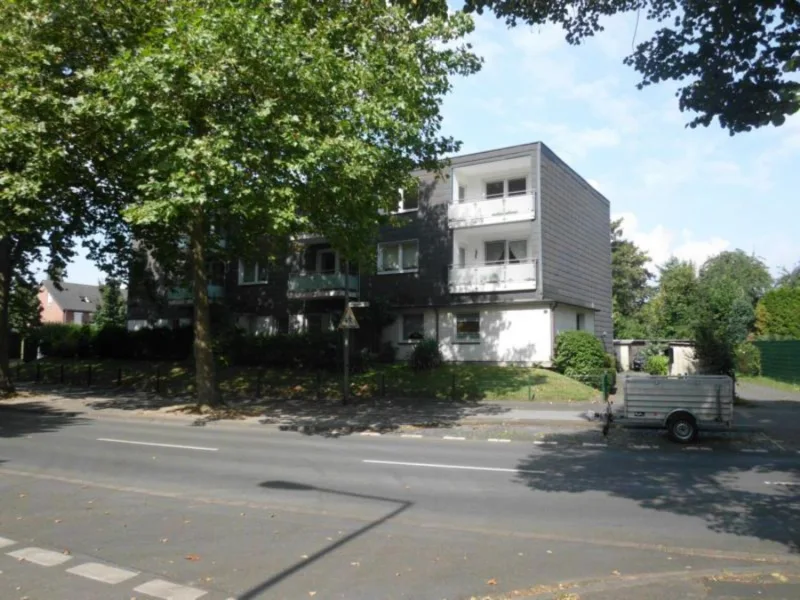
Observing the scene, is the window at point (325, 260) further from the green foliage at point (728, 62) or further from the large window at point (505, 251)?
the green foliage at point (728, 62)

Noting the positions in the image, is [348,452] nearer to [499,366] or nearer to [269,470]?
[269,470]

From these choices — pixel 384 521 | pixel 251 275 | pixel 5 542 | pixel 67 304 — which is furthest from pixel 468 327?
pixel 67 304

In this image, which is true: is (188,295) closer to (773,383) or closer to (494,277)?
(494,277)

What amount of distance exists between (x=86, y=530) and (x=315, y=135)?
9.28 metres

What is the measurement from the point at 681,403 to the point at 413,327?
17.0 m

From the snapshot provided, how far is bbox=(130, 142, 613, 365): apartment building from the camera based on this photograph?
26.7m

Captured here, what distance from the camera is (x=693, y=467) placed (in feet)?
33.8

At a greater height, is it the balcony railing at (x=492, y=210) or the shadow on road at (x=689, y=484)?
Answer: the balcony railing at (x=492, y=210)

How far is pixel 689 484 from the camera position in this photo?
29.1ft

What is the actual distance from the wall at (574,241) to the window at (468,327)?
3.31 meters

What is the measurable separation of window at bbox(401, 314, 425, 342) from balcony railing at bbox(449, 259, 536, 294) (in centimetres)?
229

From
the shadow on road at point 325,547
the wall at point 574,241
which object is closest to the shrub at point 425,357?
the wall at point 574,241

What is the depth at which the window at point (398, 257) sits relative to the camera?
2912cm

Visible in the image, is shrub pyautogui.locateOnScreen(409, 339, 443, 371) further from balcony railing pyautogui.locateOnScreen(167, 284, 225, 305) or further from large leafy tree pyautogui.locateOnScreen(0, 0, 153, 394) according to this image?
balcony railing pyautogui.locateOnScreen(167, 284, 225, 305)
